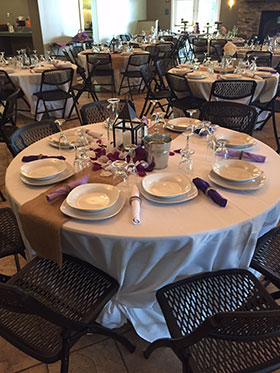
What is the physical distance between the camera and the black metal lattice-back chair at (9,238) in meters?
1.68

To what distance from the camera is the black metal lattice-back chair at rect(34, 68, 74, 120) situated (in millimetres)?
4496

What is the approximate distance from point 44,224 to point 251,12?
37.4 ft

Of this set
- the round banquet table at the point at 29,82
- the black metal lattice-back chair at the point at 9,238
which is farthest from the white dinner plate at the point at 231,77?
the black metal lattice-back chair at the point at 9,238

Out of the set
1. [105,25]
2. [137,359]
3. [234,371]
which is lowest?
[137,359]

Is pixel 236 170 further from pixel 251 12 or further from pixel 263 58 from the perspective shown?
pixel 251 12

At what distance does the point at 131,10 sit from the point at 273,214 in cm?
1234

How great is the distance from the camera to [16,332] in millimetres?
1255

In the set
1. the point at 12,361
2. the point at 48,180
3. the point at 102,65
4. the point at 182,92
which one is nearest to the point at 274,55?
the point at 182,92

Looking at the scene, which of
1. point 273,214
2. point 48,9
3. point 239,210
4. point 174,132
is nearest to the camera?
A: point 239,210

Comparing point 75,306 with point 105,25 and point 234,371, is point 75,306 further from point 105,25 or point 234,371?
point 105,25

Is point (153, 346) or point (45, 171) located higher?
point (45, 171)

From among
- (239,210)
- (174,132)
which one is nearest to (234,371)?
(239,210)

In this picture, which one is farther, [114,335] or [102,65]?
[102,65]

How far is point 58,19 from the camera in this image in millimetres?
8180
